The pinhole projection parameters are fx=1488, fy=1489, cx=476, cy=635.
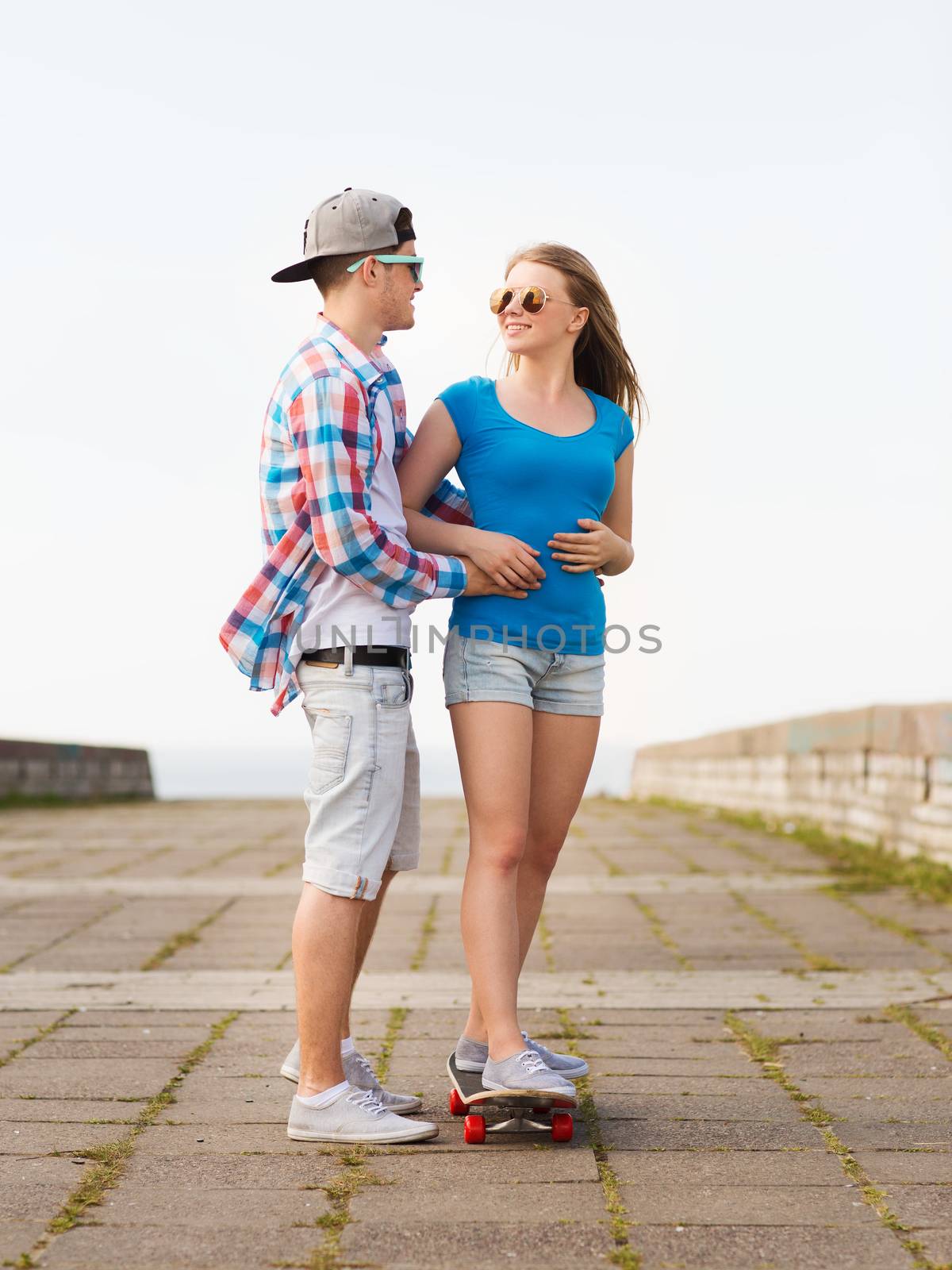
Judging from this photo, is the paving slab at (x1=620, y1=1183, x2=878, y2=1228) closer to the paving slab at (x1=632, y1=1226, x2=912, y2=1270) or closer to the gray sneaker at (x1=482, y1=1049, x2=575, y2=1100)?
the paving slab at (x1=632, y1=1226, x2=912, y2=1270)

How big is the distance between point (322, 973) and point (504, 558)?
3.04 ft

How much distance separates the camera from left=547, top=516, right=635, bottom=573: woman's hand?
322 cm

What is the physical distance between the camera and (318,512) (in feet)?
9.68

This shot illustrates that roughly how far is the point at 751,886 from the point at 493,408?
188 inches

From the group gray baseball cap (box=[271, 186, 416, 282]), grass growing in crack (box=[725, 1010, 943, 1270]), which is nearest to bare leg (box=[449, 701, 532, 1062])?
grass growing in crack (box=[725, 1010, 943, 1270])

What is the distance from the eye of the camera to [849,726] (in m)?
9.45

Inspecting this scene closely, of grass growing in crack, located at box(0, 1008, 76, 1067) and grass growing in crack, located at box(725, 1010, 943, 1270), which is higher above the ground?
grass growing in crack, located at box(725, 1010, 943, 1270)

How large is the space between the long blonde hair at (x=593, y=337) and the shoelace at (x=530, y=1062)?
58.4 inches

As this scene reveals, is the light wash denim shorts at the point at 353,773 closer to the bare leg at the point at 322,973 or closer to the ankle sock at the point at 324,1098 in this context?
the bare leg at the point at 322,973

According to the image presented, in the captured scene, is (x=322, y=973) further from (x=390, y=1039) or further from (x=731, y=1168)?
(x=390, y=1039)

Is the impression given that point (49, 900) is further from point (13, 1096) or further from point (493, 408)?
point (493, 408)

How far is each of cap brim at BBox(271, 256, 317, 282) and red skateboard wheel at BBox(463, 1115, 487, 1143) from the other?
1806 mm

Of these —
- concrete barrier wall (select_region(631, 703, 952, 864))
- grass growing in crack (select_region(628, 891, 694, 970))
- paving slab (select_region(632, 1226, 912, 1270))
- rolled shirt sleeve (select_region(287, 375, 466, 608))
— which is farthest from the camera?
concrete barrier wall (select_region(631, 703, 952, 864))

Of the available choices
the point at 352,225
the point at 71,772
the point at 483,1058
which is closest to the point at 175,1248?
the point at 483,1058
